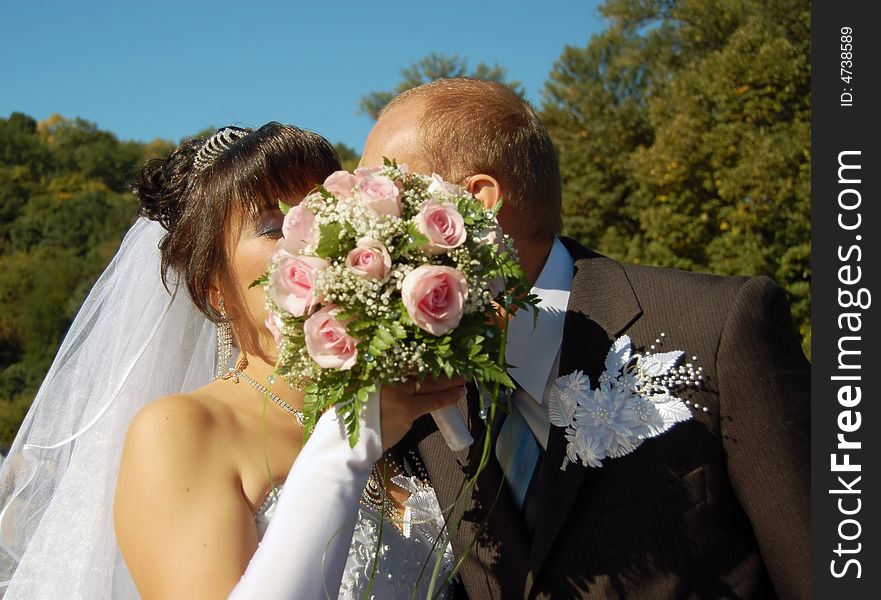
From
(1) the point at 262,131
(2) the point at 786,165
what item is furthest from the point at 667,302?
(2) the point at 786,165

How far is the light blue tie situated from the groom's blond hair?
0.82 metres

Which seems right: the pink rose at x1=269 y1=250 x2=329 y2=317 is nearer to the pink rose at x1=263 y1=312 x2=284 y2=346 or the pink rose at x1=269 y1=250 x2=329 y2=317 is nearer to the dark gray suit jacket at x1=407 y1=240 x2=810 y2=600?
the pink rose at x1=263 y1=312 x2=284 y2=346

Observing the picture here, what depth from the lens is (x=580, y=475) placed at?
3023mm

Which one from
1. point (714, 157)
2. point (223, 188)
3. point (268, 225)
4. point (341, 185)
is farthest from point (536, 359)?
point (714, 157)

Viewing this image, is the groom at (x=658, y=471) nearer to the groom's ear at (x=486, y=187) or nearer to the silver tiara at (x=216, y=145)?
the groom's ear at (x=486, y=187)

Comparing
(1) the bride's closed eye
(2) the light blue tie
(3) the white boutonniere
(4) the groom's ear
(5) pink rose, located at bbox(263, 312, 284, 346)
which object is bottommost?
(2) the light blue tie

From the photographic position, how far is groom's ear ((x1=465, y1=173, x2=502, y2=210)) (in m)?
3.47

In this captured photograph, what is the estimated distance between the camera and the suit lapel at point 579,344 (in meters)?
3.00

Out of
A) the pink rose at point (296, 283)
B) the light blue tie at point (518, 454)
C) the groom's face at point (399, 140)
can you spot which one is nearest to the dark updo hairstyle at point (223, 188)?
the groom's face at point (399, 140)

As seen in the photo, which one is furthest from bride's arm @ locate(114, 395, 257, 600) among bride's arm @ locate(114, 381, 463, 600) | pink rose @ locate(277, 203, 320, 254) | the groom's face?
the groom's face

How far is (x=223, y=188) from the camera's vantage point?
140 inches

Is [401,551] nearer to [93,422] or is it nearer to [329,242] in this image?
[93,422]

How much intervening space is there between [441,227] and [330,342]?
47cm

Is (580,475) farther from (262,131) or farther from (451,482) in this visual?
A: (262,131)
